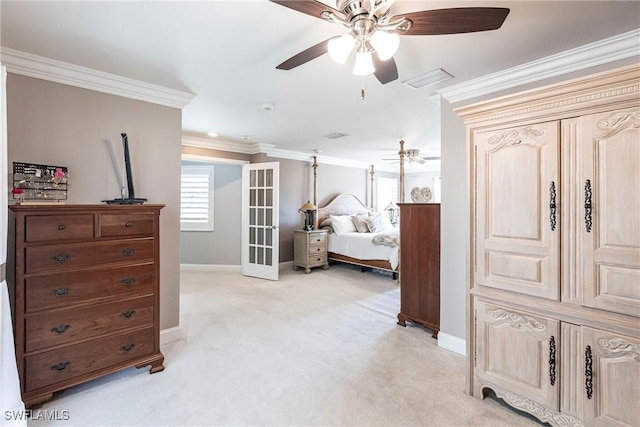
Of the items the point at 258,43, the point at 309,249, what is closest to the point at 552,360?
the point at 258,43

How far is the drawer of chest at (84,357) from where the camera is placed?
1863 millimetres

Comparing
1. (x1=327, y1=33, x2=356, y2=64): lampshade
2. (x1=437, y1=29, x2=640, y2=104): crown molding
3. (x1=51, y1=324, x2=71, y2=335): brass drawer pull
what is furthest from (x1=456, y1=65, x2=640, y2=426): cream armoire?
(x1=51, y1=324, x2=71, y2=335): brass drawer pull

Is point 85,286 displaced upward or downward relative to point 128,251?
downward

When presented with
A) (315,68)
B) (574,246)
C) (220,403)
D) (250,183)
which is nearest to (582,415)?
(574,246)

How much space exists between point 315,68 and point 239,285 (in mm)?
3566

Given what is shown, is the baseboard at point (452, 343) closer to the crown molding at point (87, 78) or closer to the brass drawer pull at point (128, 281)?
the brass drawer pull at point (128, 281)

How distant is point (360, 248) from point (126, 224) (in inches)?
158

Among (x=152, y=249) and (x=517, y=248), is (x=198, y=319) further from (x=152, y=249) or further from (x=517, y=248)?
(x=517, y=248)

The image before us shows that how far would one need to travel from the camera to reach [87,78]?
2373 mm

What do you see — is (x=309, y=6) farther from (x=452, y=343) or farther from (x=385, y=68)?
(x=452, y=343)

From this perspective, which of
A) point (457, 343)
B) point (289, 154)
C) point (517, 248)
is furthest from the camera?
point (289, 154)

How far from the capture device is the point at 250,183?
5473 millimetres

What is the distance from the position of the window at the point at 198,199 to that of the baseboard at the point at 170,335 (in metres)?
3.35

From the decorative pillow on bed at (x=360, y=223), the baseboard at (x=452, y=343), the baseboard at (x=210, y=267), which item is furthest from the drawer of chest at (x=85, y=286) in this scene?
the decorative pillow on bed at (x=360, y=223)
